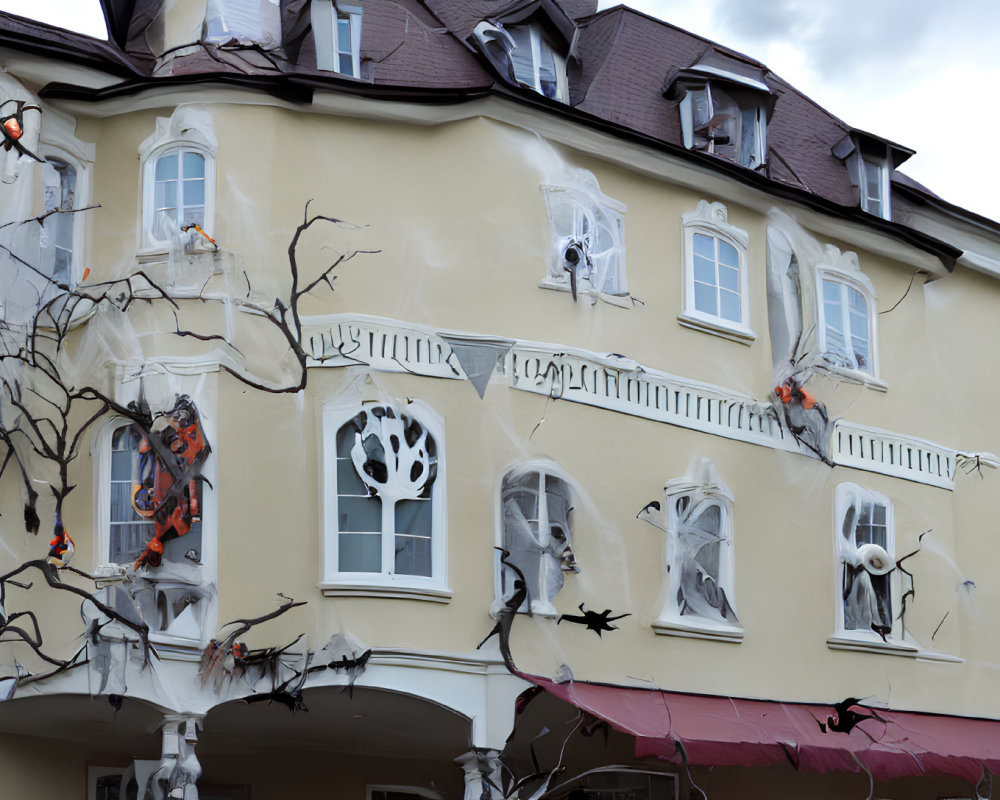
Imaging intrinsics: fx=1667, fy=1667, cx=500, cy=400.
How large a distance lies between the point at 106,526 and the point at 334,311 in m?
3.21

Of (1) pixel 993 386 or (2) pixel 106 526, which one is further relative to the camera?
(1) pixel 993 386

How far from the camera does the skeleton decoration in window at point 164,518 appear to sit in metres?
16.3

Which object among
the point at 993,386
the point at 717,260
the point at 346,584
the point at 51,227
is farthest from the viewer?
the point at 993,386

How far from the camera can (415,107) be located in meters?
18.1

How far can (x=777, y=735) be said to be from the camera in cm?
1830

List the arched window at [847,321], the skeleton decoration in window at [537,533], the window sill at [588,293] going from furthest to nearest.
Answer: the arched window at [847,321] → the window sill at [588,293] → the skeleton decoration in window at [537,533]

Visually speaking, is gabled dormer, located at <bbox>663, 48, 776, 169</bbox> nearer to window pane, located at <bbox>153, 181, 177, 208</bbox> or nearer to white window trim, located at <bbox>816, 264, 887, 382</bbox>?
white window trim, located at <bbox>816, 264, 887, 382</bbox>

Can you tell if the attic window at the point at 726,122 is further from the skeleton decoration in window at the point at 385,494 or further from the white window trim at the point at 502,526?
the skeleton decoration in window at the point at 385,494

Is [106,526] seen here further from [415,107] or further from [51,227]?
[415,107]

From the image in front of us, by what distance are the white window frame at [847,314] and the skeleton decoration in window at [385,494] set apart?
6224 mm

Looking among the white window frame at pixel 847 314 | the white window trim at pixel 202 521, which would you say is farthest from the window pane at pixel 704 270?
the white window trim at pixel 202 521

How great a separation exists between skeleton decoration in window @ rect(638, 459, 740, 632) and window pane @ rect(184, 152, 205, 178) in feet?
20.0

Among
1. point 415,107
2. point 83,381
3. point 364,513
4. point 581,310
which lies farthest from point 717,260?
Answer: point 83,381

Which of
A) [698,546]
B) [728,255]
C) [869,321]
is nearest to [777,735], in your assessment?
[698,546]
